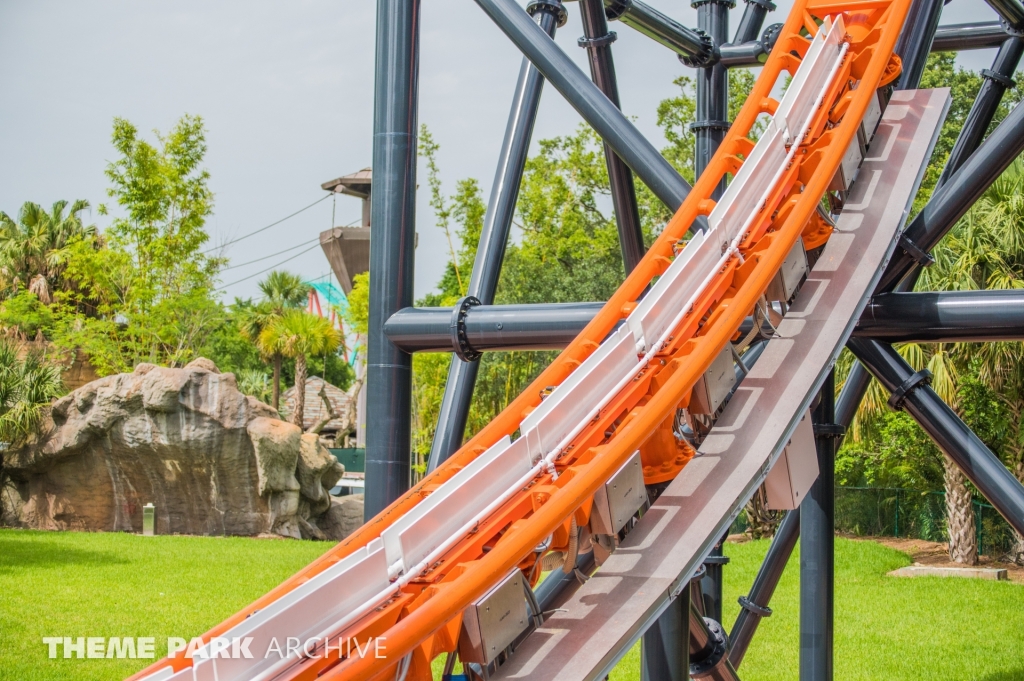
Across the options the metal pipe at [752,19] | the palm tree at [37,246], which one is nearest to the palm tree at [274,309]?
the palm tree at [37,246]

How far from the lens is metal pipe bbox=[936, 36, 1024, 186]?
4805 mm

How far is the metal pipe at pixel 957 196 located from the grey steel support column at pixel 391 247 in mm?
1439

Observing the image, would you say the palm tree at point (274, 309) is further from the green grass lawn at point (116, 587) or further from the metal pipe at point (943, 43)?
the metal pipe at point (943, 43)

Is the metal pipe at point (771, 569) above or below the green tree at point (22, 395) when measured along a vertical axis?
below

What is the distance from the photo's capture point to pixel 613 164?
Result: 13.3ft

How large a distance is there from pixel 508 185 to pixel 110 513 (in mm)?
14224

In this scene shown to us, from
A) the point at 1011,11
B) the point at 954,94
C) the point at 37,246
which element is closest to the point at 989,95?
the point at 1011,11

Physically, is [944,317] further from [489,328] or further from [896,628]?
[896,628]

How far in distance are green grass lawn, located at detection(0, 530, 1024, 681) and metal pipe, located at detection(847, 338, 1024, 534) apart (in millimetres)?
6396

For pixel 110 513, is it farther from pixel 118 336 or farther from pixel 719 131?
pixel 719 131

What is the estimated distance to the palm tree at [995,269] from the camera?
1234 centimetres

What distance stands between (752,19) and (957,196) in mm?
2690

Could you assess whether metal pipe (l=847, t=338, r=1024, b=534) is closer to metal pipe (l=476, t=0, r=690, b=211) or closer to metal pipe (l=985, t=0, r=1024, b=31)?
metal pipe (l=476, t=0, r=690, b=211)

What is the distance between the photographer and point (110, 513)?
16.5 metres
